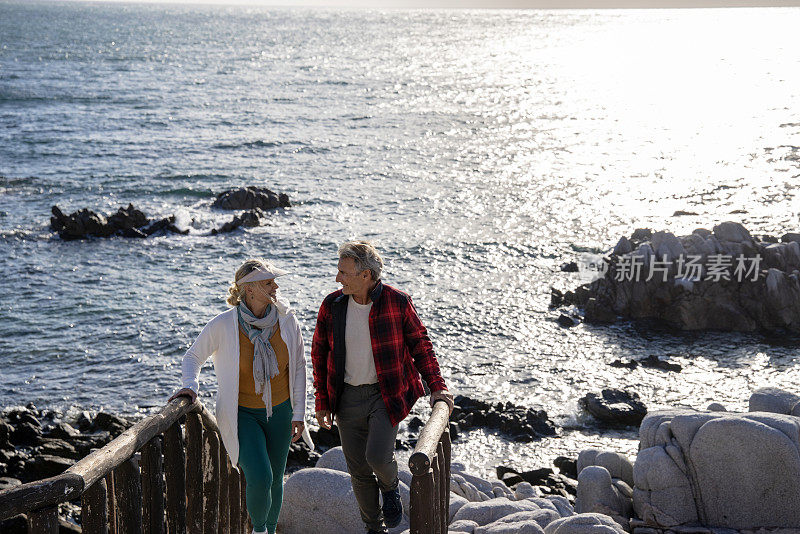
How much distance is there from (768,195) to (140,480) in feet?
123

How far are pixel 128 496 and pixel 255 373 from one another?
1.41 m

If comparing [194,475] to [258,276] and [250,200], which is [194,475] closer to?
[258,276]

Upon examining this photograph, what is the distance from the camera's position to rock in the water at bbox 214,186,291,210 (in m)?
37.7

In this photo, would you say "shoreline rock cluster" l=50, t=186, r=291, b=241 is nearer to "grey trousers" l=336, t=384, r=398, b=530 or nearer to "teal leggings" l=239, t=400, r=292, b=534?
"teal leggings" l=239, t=400, r=292, b=534

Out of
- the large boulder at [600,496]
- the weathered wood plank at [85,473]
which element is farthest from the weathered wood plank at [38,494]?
the large boulder at [600,496]

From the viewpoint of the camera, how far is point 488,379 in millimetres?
21484

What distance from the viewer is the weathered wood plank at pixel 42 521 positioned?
4.77 metres

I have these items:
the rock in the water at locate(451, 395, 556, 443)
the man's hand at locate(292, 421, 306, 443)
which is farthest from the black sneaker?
the rock in the water at locate(451, 395, 556, 443)

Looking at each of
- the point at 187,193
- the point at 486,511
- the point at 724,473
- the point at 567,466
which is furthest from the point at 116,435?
the point at 187,193

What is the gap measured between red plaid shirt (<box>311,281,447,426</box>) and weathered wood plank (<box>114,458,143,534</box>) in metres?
1.62

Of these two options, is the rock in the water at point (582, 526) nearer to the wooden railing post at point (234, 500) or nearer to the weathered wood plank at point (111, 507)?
the wooden railing post at point (234, 500)

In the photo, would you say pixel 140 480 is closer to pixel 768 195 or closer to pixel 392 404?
pixel 392 404

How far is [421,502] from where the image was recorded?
5836mm

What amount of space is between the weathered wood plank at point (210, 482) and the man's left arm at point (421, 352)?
1.86 meters
